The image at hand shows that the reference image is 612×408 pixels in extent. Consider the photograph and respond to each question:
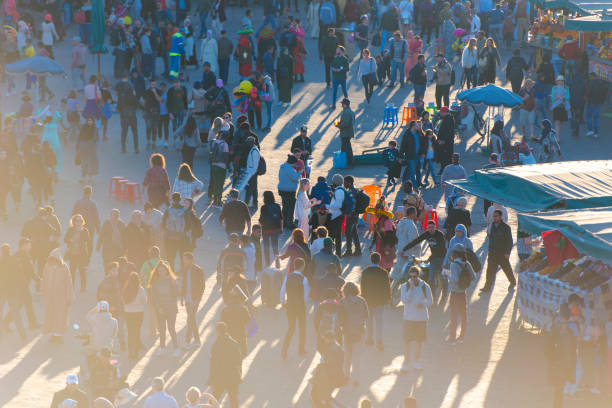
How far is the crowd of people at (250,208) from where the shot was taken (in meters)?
12.6

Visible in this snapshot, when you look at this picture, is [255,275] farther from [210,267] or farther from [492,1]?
[492,1]

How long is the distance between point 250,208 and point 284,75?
786 centimetres

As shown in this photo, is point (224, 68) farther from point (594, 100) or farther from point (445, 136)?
point (594, 100)

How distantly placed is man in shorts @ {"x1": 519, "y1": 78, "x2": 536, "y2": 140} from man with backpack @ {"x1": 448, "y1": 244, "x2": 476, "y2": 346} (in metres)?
11.6

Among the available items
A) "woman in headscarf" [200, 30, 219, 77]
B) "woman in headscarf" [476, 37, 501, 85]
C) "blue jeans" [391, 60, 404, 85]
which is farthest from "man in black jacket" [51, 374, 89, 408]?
"blue jeans" [391, 60, 404, 85]

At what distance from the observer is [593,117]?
83.8ft

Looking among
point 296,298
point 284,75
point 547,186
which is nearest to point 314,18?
point 284,75

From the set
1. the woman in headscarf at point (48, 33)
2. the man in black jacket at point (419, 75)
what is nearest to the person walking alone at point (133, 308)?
the man in black jacket at point (419, 75)

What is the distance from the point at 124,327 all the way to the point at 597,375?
19.9 feet

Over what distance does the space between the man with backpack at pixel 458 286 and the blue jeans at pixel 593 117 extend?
12.9 metres

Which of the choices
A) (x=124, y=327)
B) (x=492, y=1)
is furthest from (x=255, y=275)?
(x=492, y=1)

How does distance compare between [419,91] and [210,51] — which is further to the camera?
[210,51]

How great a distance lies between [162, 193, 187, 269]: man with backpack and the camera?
605 inches

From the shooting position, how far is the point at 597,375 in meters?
12.4
